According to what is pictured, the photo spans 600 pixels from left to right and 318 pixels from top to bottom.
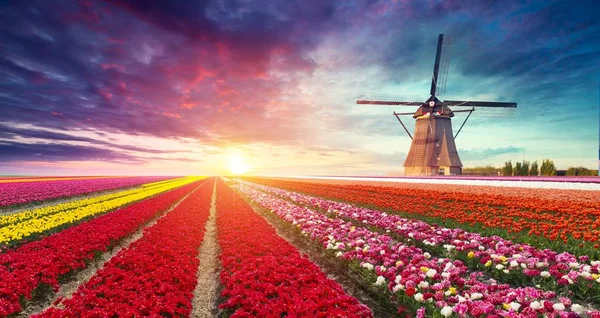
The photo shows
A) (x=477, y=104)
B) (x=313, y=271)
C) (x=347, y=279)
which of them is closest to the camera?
(x=313, y=271)

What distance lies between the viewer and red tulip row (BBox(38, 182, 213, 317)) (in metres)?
5.49

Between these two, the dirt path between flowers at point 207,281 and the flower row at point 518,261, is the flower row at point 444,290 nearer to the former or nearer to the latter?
the flower row at point 518,261

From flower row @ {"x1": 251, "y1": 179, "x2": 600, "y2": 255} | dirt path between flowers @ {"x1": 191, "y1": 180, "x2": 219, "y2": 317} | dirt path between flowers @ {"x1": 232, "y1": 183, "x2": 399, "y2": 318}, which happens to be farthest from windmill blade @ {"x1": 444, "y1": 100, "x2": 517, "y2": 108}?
dirt path between flowers @ {"x1": 191, "y1": 180, "x2": 219, "y2": 317}

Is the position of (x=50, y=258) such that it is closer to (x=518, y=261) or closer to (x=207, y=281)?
(x=207, y=281)

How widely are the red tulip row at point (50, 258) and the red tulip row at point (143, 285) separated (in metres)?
0.83

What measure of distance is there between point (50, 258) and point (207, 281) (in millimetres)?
4450

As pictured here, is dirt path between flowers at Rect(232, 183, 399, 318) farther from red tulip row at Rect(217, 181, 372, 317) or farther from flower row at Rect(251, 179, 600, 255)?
flower row at Rect(251, 179, 600, 255)

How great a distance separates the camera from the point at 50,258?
8.38 meters

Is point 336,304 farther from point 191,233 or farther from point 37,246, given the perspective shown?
point 37,246

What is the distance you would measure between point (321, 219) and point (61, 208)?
19.4 metres

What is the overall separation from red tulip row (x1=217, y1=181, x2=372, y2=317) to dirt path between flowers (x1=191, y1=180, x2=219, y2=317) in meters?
0.51

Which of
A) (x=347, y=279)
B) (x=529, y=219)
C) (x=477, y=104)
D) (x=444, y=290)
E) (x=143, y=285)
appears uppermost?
(x=477, y=104)

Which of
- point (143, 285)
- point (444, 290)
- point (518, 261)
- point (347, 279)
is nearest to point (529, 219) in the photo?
point (518, 261)

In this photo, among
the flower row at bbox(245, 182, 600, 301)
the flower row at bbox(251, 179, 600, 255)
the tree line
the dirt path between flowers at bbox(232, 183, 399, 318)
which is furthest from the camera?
the tree line
